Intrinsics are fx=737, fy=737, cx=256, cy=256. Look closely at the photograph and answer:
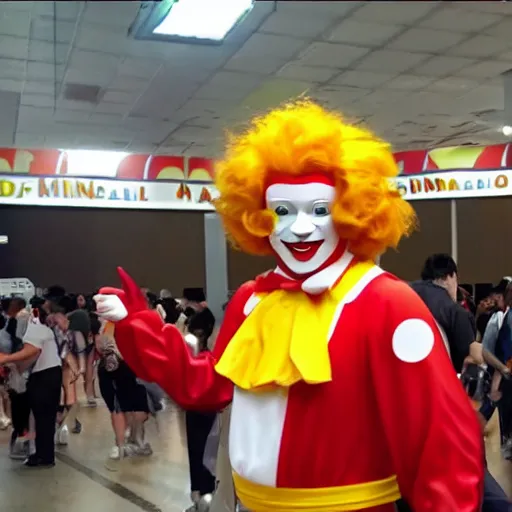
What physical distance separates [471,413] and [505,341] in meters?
3.62

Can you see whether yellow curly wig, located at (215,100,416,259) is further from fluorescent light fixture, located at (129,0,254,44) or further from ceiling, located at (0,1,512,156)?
fluorescent light fixture, located at (129,0,254,44)

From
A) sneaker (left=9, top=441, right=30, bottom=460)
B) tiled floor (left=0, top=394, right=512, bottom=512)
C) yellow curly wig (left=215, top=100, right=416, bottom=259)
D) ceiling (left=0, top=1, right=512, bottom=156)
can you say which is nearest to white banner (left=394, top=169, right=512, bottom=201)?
ceiling (left=0, top=1, right=512, bottom=156)

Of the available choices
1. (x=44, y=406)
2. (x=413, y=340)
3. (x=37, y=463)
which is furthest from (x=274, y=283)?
(x=37, y=463)

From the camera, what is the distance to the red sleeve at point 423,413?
1.69m

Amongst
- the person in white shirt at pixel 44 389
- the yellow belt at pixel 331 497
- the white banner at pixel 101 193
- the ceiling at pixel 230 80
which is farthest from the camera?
the white banner at pixel 101 193

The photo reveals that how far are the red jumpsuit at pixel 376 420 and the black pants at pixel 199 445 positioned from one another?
2259mm

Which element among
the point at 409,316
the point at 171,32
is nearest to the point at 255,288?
the point at 409,316

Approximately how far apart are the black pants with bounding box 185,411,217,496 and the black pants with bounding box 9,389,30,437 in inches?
85.3

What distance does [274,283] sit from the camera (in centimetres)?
206

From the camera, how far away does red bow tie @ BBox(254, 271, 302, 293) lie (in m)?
1.96

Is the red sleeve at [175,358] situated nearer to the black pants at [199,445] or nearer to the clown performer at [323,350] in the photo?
the clown performer at [323,350]

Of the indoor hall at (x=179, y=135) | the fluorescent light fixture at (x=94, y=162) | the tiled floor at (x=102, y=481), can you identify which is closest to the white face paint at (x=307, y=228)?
the indoor hall at (x=179, y=135)

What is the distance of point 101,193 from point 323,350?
8083mm

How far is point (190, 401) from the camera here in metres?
2.13
